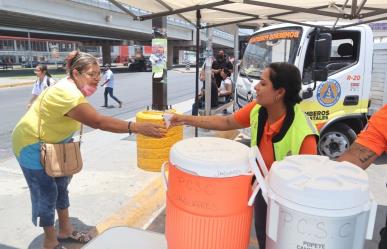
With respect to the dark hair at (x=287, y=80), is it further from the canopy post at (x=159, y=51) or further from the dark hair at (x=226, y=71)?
the dark hair at (x=226, y=71)

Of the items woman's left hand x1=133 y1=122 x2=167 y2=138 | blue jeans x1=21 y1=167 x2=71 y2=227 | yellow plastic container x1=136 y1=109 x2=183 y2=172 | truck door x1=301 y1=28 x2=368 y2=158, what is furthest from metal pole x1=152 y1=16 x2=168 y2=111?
woman's left hand x1=133 y1=122 x2=167 y2=138

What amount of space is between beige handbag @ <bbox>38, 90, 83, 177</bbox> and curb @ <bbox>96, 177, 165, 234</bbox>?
98cm

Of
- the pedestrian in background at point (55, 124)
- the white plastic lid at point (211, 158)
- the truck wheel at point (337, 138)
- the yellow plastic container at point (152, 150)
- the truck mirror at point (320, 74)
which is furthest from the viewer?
the truck wheel at point (337, 138)

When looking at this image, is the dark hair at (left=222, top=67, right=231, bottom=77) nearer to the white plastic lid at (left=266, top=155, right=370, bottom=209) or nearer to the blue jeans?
the blue jeans

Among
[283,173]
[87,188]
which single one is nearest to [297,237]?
[283,173]

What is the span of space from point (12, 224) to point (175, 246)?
120 inches

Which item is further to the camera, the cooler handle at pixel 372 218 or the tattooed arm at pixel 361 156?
the tattooed arm at pixel 361 156

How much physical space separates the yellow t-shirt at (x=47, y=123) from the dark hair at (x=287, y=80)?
140cm

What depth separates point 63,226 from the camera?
3561 mm

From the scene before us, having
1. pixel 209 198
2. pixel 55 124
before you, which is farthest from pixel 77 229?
pixel 209 198

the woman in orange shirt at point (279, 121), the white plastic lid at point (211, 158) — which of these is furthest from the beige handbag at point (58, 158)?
the white plastic lid at point (211, 158)

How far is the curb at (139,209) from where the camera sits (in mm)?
3906

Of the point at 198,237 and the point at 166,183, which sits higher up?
the point at 166,183

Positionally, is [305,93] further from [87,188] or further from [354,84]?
[87,188]
